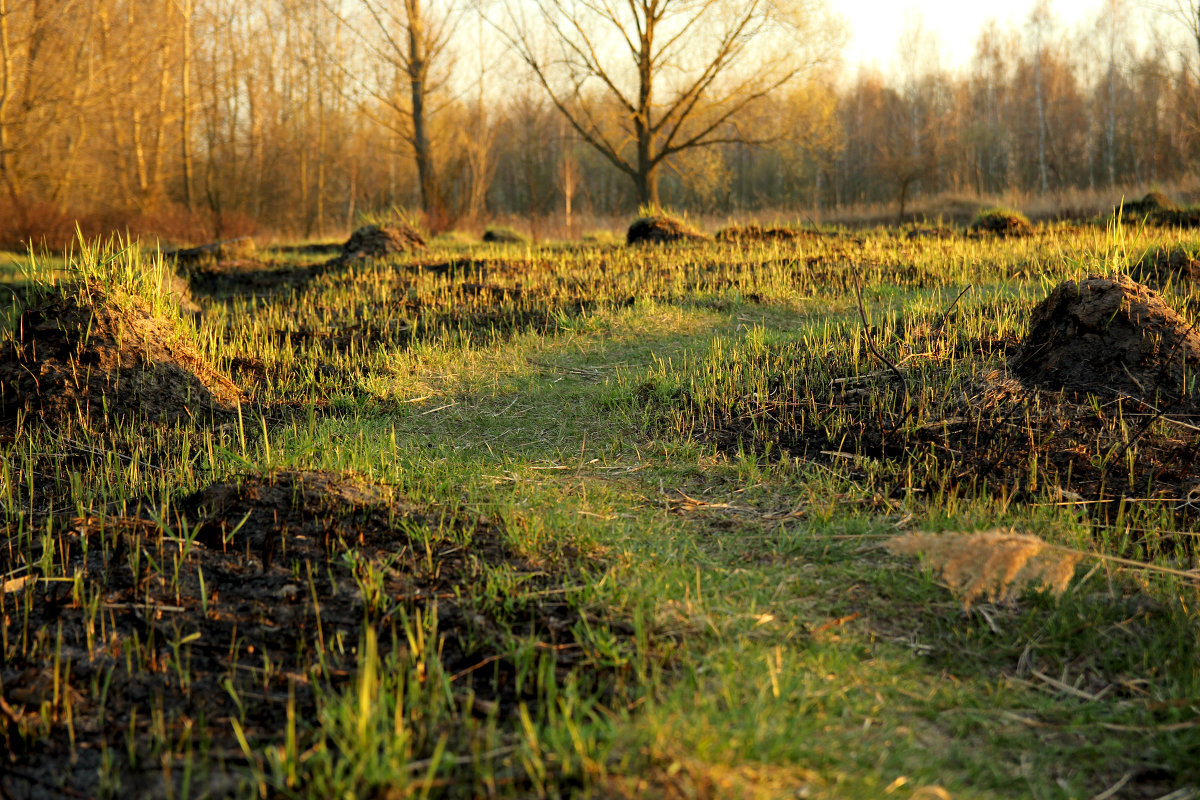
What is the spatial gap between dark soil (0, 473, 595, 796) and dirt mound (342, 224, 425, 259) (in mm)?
9368

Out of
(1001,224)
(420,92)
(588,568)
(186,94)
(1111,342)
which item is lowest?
(588,568)

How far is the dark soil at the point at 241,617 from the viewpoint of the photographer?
186 cm

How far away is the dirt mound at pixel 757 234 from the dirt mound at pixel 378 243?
16.2 ft

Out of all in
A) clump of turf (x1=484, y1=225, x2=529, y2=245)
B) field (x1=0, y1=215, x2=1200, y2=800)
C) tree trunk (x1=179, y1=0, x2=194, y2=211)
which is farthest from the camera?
tree trunk (x1=179, y1=0, x2=194, y2=211)

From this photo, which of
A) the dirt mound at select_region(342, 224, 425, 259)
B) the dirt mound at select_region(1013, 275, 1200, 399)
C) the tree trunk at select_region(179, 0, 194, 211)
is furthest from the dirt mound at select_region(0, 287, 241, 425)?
the tree trunk at select_region(179, 0, 194, 211)

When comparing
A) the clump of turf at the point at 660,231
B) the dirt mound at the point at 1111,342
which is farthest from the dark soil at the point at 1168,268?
the clump of turf at the point at 660,231

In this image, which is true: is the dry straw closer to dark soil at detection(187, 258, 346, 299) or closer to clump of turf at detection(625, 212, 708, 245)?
dark soil at detection(187, 258, 346, 299)

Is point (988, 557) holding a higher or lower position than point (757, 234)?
lower

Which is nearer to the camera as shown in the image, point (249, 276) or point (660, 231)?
point (249, 276)

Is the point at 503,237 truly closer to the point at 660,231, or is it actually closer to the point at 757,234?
the point at 660,231

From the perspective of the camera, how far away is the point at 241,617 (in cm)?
234

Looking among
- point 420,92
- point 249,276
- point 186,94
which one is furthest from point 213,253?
point 186,94

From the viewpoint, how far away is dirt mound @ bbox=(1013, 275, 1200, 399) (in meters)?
4.14

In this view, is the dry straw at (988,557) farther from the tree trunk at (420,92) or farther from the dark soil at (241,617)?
the tree trunk at (420,92)
